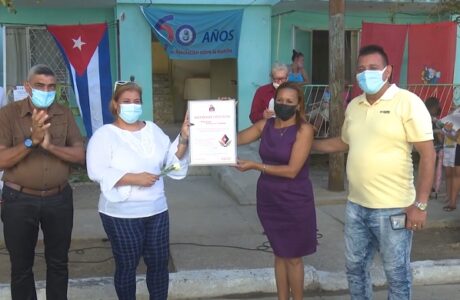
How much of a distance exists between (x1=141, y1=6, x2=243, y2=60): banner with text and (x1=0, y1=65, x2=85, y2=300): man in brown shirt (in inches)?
238

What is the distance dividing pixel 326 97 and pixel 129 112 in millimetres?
6584

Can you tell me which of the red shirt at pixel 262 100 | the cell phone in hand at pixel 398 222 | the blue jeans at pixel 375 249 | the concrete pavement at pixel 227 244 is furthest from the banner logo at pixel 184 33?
the cell phone in hand at pixel 398 222

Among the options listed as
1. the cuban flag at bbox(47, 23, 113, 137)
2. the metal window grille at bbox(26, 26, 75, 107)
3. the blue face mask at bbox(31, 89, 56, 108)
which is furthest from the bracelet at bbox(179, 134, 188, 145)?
the metal window grille at bbox(26, 26, 75, 107)

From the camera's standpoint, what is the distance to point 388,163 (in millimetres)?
3396

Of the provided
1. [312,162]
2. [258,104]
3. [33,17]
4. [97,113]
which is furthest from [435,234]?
[33,17]

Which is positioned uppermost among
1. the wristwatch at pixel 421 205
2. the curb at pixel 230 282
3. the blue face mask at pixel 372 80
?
the blue face mask at pixel 372 80

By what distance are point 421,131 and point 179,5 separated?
289 inches

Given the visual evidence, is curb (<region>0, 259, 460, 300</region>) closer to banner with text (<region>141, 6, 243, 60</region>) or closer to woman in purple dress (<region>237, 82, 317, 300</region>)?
woman in purple dress (<region>237, 82, 317, 300</region>)

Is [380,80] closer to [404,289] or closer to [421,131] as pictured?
[421,131]

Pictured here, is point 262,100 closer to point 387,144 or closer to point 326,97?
point 387,144

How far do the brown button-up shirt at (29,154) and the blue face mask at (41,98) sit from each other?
0.11 m

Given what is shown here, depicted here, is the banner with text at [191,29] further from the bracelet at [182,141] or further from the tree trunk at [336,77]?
the bracelet at [182,141]

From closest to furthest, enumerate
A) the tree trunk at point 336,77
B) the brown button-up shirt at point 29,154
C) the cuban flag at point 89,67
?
the brown button-up shirt at point 29,154 < the tree trunk at point 336,77 < the cuban flag at point 89,67

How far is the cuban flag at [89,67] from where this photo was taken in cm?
889
